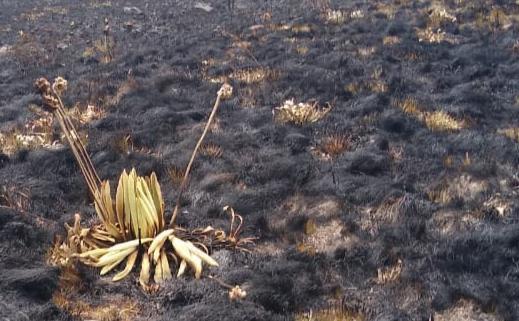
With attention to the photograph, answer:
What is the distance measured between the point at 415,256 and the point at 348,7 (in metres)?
15.8

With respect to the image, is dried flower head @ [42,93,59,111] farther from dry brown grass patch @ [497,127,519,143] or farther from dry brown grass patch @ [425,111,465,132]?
dry brown grass patch @ [497,127,519,143]

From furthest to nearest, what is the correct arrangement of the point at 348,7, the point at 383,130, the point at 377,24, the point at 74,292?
1. the point at 348,7
2. the point at 377,24
3. the point at 383,130
4. the point at 74,292

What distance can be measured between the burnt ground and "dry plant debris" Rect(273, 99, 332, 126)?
7.6 inches

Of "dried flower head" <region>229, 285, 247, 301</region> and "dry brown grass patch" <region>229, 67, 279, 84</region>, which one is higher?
"dry brown grass patch" <region>229, 67, 279, 84</region>

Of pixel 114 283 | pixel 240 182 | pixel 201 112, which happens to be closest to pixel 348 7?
pixel 201 112

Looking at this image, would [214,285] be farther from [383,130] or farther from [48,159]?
[383,130]

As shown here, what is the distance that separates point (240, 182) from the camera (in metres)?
7.68

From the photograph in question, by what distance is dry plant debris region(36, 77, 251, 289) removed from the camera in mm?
5422

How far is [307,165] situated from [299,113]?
1.86m

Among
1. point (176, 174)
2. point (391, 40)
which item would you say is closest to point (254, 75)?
point (391, 40)

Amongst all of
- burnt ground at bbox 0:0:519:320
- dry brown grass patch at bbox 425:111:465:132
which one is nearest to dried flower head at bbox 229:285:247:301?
burnt ground at bbox 0:0:519:320

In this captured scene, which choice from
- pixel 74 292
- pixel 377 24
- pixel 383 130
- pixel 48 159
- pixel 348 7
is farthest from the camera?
pixel 348 7

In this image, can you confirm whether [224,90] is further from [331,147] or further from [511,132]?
[511,132]

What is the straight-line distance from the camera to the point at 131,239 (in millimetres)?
5828
